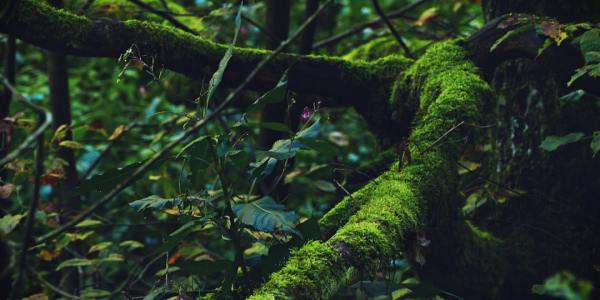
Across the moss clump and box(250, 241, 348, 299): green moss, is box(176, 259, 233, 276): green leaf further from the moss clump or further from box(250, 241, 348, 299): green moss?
the moss clump

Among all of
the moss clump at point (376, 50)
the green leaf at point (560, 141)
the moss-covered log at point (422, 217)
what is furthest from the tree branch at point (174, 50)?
the green leaf at point (560, 141)

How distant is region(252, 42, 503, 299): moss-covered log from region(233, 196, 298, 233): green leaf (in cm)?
11

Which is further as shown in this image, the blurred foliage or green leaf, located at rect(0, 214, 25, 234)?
green leaf, located at rect(0, 214, 25, 234)

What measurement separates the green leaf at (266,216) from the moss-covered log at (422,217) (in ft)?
0.36

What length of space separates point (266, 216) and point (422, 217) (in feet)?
2.11

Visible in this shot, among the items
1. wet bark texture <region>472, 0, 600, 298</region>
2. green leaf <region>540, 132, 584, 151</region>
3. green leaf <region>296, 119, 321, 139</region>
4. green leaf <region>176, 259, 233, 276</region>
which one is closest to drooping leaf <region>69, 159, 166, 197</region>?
green leaf <region>176, 259, 233, 276</region>

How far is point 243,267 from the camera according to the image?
6.06 ft

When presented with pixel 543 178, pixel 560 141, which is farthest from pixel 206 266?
pixel 543 178

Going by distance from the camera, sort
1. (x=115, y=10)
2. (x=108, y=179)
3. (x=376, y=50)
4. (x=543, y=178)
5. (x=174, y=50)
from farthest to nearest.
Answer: (x=376, y=50) < (x=115, y=10) < (x=543, y=178) < (x=174, y=50) < (x=108, y=179)

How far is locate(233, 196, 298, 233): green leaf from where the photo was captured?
165cm

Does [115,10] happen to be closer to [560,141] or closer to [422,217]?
[422,217]

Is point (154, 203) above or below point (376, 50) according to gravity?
below

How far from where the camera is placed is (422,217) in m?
2.10

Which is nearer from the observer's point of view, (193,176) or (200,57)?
(193,176)
